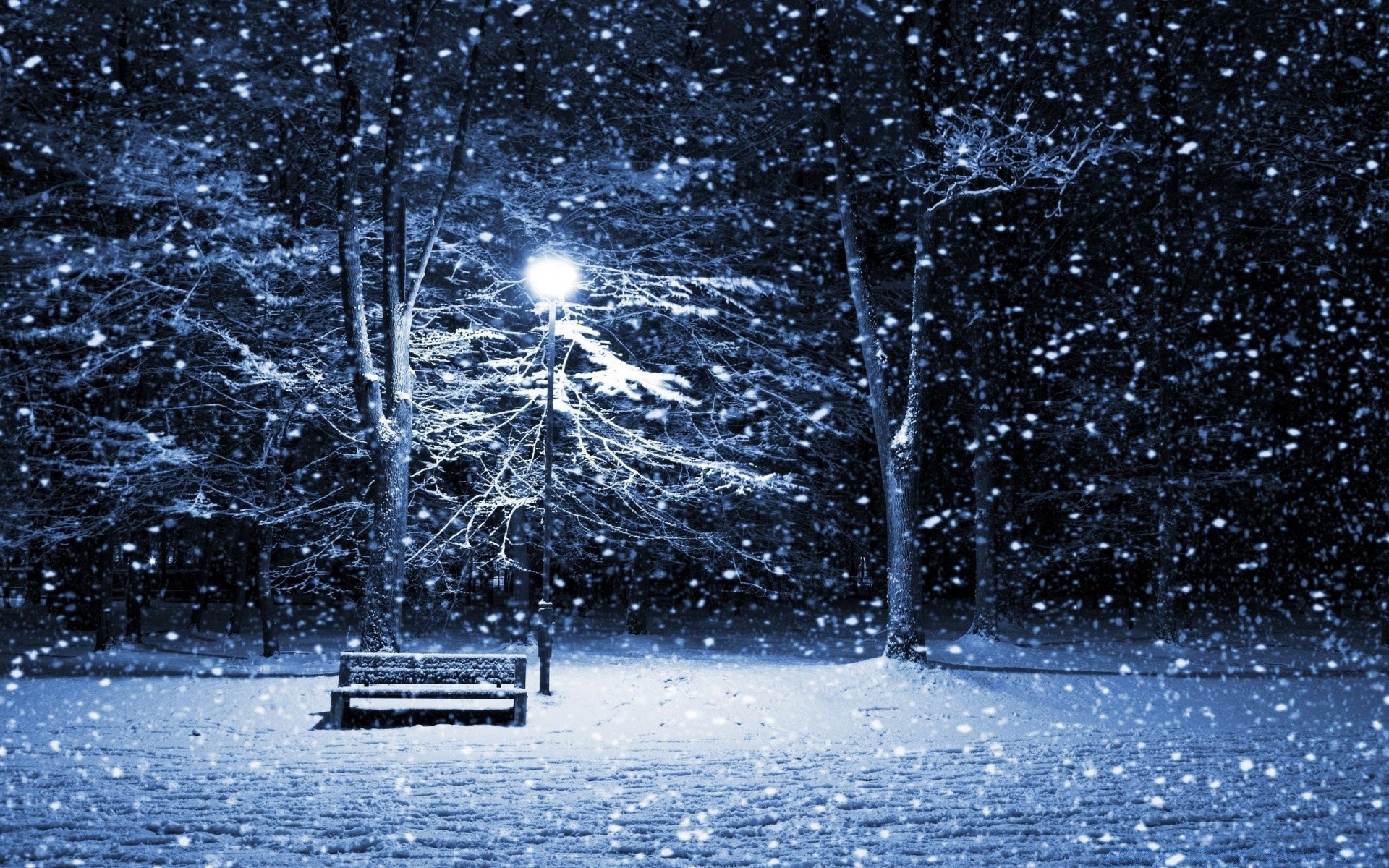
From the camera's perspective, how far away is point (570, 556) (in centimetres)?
2211

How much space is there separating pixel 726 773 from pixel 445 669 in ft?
14.3

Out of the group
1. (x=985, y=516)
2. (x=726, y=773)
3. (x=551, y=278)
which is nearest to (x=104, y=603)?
(x=551, y=278)

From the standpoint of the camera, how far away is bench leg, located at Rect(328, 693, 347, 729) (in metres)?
11.3

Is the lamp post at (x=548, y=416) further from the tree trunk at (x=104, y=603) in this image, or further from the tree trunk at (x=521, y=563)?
the tree trunk at (x=104, y=603)

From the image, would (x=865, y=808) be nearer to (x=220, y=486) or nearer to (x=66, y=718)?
(x=66, y=718)

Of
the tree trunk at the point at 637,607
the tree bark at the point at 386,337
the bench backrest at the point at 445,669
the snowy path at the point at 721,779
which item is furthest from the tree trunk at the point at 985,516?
the tree bark at the point at 386,337

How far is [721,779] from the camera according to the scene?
8.70 meters

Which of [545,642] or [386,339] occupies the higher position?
[386,339]

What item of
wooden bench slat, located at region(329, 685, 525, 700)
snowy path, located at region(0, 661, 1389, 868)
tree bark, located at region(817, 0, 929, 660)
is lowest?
snowy path, located at region(0, 661, 1389, 868)

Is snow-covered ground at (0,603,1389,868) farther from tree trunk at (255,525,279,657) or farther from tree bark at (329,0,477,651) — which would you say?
tree trunk at (255,525,279,657)

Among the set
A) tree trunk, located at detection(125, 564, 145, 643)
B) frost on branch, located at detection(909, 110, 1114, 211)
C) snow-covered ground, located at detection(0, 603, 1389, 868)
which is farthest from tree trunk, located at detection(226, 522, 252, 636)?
frost on branch, located at detection(909, 110, 1114, 211)

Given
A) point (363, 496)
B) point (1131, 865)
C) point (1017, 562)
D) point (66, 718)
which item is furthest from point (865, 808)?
point (1017, 562)

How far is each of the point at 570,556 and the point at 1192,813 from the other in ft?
52.2

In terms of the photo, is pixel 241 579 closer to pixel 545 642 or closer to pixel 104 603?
pixel 104 603
